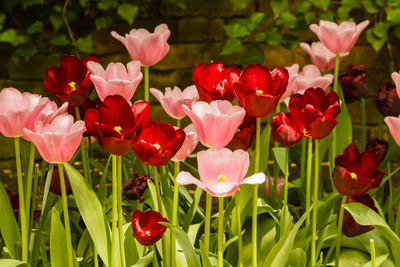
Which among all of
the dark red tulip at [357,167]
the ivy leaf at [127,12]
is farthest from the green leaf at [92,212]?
the ivy leaf at [127,12]

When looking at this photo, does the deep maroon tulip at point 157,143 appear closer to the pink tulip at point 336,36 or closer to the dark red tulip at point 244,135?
the dark red tulip at point 244,135

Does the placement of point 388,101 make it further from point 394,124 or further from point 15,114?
point 15,114

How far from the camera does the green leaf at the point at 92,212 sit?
0.87 meters

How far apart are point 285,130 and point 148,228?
250 mm

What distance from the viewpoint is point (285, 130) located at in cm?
92

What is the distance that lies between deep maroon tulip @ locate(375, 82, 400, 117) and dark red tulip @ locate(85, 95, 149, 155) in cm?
62

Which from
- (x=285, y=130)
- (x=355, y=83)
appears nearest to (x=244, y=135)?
(x=285, y=130)

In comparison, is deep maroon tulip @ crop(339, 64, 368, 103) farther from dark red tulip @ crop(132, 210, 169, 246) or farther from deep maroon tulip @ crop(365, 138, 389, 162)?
dark red tulip @ crop(132, 210, 169, 246)

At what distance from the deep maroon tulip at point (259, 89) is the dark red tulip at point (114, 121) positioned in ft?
0.44

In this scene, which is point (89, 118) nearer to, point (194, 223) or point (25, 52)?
point (194, 223)

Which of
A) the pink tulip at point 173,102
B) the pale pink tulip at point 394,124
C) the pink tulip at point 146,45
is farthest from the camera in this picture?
the pink tulip at point 146,45

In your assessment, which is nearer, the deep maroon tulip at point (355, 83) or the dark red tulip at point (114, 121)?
the dark red tulip at point (114, 121)

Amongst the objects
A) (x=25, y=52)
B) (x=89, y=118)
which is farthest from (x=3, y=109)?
(x=25, y=52)

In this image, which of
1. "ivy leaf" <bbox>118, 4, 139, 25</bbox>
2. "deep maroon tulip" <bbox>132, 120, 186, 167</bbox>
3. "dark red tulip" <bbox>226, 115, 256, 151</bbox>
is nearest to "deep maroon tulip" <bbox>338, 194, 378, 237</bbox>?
"dark red tulip" <bbox>226, 115, 256, 151</bbox>
